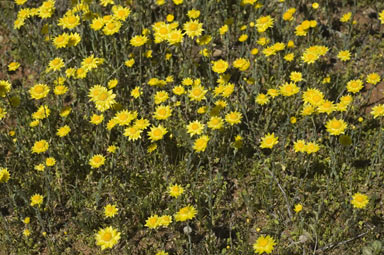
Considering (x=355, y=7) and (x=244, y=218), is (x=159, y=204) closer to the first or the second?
(x=244, y=218)

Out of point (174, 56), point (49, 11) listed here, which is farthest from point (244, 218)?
point (49, 11)

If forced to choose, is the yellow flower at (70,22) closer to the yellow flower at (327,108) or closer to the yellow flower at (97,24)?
the yellow flower at (97,24)

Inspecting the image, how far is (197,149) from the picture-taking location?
3.88m

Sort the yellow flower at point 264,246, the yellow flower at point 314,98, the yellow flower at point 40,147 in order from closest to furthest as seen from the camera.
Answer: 1. the yellow flower at point 264,246
2. the yellow flower at point 314,98
3. the yellow flower at point 40,147

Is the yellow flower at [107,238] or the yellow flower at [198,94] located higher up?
the yellow flower at [198,94]

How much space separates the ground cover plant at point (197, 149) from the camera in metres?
3.77

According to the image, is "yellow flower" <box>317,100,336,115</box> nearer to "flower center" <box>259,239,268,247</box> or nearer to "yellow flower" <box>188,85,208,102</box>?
"yellow flower" <box>188,85,208,102</box>

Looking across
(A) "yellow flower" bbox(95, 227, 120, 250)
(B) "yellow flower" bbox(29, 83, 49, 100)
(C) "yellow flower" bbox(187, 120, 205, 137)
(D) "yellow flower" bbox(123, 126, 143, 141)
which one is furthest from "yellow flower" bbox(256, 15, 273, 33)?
(A) "yellow flower" bbox(95, 227, 120, 250)

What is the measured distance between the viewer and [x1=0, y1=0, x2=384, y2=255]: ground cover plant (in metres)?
3.77

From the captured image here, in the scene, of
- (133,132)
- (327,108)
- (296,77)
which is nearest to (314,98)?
(327,108)

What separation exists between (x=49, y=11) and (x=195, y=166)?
267 cm

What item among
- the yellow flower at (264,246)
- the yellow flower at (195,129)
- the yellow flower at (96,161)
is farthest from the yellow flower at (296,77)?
the yellow flower at (96,161)

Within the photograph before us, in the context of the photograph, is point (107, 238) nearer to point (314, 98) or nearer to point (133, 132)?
point (133, 132)

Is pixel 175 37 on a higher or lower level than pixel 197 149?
higher
